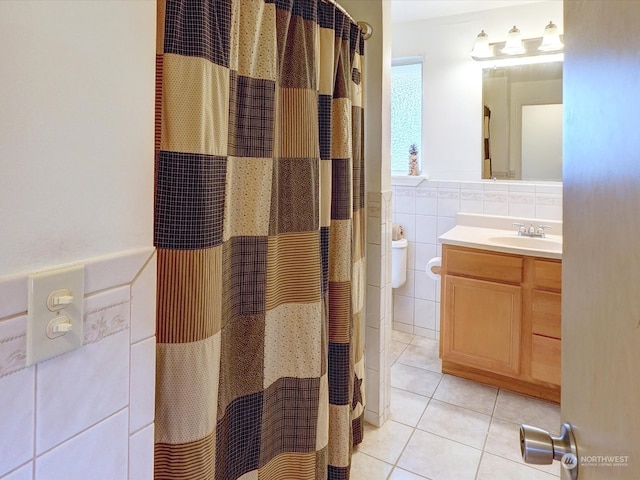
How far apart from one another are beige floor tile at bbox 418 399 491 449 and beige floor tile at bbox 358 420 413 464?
0.12 meters

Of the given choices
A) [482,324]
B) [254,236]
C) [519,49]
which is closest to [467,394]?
[482,324]

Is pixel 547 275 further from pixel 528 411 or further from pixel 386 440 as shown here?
pixel 386 440

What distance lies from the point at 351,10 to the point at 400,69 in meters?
1.19

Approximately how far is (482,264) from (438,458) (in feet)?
3.61

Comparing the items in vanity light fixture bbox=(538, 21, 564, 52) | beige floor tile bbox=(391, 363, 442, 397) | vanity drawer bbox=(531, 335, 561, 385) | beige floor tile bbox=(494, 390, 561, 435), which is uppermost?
vanity light fixture bbox=(538, 21, 564, 52)

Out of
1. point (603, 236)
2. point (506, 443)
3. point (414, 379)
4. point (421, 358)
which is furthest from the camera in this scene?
point (421, 358)

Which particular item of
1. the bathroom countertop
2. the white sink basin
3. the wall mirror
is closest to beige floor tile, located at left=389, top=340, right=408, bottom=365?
the bathroom countertop

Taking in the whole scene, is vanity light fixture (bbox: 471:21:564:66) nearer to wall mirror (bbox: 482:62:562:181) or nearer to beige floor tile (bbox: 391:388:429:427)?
wall mirror (bbox: 482:62:562:181)

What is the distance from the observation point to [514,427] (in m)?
2.14

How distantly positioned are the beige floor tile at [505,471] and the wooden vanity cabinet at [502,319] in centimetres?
58

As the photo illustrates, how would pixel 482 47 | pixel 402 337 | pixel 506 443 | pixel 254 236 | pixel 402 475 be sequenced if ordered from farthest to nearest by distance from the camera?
1. pixel 402 337
2. pixel 482 47
3. pixel 506 443
4. pixel 402 475
5. pixel 254 236

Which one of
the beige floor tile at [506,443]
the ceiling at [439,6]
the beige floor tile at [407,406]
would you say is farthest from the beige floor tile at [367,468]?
the ceiling at [439,6]

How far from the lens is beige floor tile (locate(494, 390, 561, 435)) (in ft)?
7.13

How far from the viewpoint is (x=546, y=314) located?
2.24 meters
